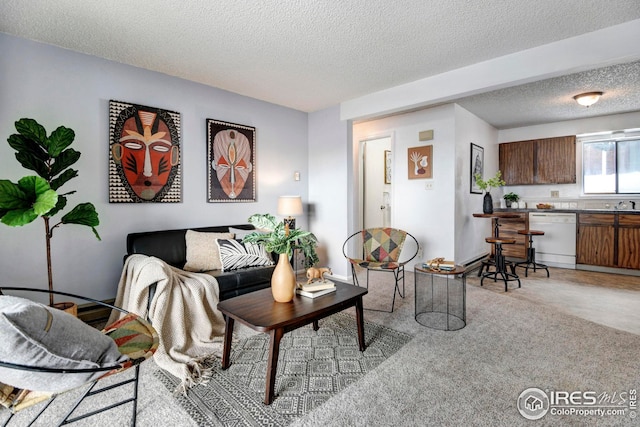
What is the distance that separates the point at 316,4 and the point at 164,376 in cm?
263

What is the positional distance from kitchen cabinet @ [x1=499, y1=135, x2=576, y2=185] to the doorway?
2211mm

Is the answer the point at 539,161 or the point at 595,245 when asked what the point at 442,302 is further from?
the point at 539,161

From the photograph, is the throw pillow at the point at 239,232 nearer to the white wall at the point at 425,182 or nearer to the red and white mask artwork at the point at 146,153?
the red and white mask artwork at the point at 146,153

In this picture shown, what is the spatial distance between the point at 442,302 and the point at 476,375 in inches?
55.7

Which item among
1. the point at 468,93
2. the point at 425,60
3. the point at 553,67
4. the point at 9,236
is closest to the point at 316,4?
the point at 425,60

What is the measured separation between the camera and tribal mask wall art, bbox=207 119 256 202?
3.66 metres

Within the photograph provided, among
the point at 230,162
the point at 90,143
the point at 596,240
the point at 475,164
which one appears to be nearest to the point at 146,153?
the point at 90,143

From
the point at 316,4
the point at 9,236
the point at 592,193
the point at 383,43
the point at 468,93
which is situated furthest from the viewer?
the point at 592,193

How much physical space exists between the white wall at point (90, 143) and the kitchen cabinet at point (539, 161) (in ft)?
16.3

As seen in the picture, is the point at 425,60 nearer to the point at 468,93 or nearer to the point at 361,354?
the point at 468,93

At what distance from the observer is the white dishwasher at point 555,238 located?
16.2ft

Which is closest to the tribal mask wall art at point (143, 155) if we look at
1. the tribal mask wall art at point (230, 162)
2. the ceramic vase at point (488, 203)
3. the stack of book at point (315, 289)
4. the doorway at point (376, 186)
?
the tribal mask wall art at point (230, 162)

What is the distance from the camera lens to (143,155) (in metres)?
3.12

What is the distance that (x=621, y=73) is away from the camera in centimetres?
338
